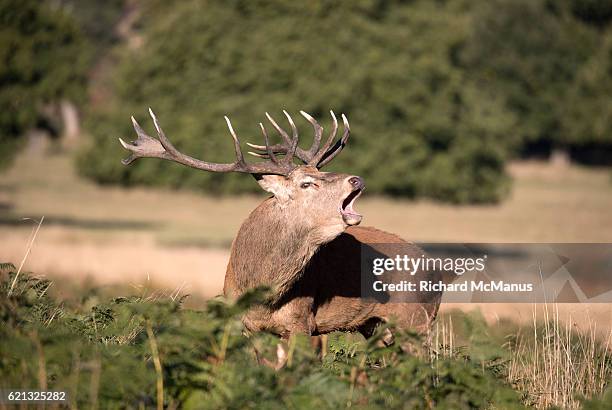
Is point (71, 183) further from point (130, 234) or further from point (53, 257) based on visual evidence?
point (53, 257)

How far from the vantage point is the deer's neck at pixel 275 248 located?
317 inches

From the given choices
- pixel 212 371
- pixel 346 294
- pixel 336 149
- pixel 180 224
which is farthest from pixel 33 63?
pixel 212 371

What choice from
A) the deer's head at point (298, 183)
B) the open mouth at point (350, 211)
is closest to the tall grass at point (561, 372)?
the open mouth at point (350, 211)

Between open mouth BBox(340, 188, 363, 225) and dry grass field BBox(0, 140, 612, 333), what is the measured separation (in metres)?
2.25

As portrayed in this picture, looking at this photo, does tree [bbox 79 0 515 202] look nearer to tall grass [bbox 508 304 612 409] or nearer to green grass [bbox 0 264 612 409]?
tall grass [bbox 508 304 612 409]

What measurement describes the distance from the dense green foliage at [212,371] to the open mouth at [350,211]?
5.65 feet

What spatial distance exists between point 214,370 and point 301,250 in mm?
2509

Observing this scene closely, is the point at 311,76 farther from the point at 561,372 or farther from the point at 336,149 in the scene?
the point at 561,372

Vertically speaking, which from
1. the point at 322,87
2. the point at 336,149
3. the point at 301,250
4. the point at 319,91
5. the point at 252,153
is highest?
the point at 322,87

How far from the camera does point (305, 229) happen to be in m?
8.16

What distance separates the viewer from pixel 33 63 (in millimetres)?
25094

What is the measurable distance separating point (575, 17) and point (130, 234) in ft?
151

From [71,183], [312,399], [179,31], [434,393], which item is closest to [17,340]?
[312,399]

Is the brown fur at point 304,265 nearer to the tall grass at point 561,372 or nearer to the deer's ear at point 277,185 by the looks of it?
the deer's ear at point 277,185
